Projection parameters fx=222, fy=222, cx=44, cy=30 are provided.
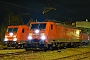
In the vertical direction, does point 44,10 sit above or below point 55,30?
above

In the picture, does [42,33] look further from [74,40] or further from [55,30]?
[74,40]

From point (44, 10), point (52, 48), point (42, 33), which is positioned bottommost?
point (52, 48)

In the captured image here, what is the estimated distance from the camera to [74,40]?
113ft

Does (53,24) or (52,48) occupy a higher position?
(53,24)

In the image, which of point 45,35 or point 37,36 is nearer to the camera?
point 45,35

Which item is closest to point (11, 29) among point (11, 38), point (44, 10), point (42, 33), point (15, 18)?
point (11, 38)

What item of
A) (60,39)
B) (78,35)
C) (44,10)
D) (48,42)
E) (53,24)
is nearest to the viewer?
(48,42)

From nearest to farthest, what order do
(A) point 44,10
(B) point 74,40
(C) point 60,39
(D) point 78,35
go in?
(C) point 60,39 → (A) point 44,10 → (B) point 74,40 → (D) point 78,35

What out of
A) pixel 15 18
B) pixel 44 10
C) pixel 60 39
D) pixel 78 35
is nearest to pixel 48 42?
pixel 60 39

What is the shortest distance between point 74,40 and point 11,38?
10.0 metres

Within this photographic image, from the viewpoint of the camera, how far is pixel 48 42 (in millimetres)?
24812

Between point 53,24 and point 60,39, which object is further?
point 60,39

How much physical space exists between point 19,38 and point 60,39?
6.04m

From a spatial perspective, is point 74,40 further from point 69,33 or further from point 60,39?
point 60,39
